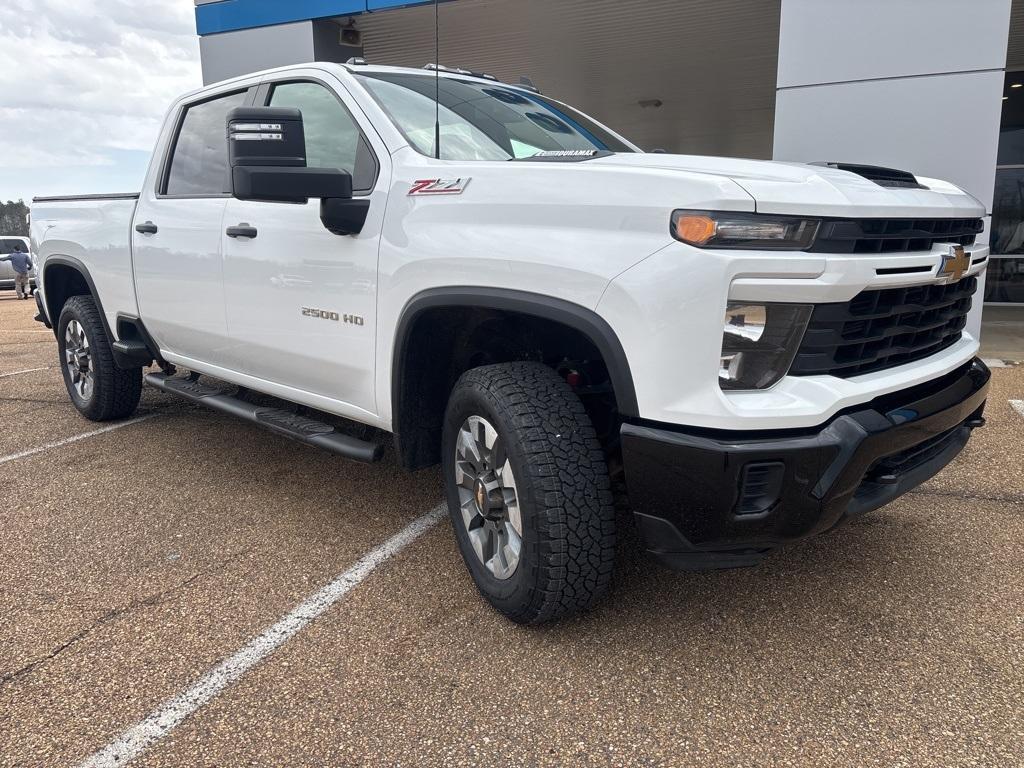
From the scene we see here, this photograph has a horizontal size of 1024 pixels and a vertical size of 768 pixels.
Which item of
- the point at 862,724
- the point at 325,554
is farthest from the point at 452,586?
the point at 862,724

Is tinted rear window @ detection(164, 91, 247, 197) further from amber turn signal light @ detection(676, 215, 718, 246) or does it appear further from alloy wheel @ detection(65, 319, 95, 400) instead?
amber turn signal light @ detection(676, 215, 718, 246)

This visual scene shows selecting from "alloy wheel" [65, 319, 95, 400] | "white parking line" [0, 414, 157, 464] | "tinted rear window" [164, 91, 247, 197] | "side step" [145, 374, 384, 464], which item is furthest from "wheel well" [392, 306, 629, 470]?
"alloy wheel" [65, 319, 95, 400]

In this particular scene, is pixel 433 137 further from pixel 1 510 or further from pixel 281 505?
pixel 1 510

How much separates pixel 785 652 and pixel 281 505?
7.77 ft

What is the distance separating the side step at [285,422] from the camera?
303 cm

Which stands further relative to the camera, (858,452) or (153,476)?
(153,476)

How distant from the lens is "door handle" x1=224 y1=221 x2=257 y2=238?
3.38 meters

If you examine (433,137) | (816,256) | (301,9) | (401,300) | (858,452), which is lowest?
(858,452)

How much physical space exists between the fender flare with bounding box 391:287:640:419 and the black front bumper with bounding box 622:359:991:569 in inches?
4.9

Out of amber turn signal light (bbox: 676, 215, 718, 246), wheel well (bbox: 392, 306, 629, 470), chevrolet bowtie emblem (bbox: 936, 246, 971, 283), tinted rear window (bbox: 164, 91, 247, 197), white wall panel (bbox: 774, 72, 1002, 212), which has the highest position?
white wall panel (bbox: 774, 72, 1002, 212)

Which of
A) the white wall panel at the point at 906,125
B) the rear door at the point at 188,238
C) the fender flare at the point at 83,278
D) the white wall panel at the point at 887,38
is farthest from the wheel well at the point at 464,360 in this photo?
the white wall panel at the point at 887,38

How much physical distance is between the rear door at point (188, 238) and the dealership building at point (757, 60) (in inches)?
76.7

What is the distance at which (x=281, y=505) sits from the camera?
3.73 m

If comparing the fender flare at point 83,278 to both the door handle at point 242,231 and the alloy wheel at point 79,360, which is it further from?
the door handle at point 242,231
